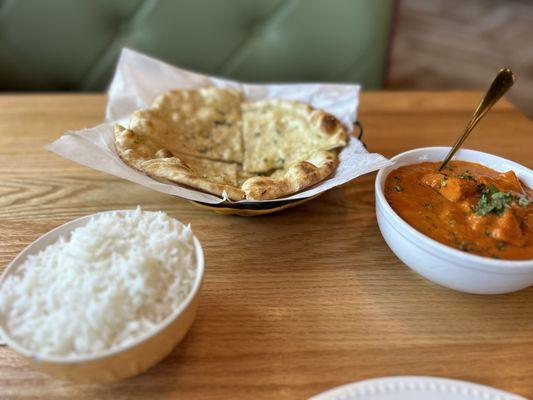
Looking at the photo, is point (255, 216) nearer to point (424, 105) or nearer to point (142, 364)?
point (142, 364)

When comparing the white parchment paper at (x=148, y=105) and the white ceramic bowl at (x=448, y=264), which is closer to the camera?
the white ceramic bowl at (x=448, y=264)

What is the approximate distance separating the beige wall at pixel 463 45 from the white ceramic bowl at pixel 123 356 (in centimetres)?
416

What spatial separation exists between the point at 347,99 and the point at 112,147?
99 centimetres

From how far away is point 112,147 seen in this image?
1.38 m

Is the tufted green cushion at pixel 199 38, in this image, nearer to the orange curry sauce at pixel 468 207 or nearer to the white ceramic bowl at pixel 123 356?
the orange curry sauce at pixel 468 207

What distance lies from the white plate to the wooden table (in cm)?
7

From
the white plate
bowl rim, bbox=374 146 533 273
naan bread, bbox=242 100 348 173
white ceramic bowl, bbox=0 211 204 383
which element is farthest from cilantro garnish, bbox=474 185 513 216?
white ceramic bowl, bbox=0 211 204 383

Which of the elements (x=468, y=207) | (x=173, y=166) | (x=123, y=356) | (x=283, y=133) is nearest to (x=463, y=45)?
(x=283, y=133)

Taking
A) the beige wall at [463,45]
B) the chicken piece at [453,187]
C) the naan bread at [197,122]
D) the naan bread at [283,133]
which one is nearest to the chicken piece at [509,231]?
the chicken piece at [453,187]

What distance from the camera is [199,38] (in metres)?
2.56

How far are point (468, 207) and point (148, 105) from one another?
1259mm

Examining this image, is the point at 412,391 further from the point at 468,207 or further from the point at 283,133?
the point at 283,133

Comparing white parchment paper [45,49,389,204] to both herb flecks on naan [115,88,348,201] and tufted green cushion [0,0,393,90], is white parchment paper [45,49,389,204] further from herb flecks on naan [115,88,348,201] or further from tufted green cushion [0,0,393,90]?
tufted green cushion [0,0,393,90]

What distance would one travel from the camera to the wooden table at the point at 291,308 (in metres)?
0.88
